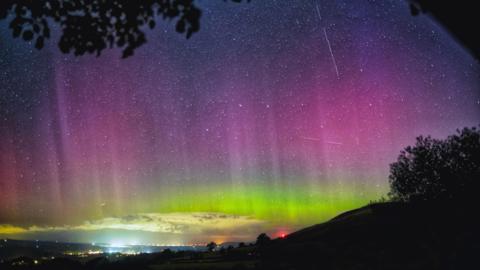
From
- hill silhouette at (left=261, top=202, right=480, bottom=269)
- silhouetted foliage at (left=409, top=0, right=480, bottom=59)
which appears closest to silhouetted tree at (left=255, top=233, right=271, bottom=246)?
hill silhouette at (left=261, top=202, right=480, bottom=269)

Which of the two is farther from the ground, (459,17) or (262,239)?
(459,17)

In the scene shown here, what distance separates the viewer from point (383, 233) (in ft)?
50.0

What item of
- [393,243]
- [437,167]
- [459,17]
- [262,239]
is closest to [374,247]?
[393,243]

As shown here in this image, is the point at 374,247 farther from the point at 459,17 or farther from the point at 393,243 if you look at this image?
the point at 459,17

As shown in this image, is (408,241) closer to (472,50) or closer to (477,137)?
(472,50)

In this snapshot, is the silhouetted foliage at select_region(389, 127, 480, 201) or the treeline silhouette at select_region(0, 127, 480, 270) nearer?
the treeline silhouette at select_region(0, 127, 480, 270)

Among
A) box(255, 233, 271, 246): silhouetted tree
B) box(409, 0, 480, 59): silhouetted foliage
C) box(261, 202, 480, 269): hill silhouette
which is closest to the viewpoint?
box(409, 0, 480, 59): silhouetted foliage

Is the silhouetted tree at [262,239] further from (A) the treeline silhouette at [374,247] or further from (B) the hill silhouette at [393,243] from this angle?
(B) the hill silhouette at [393,243]

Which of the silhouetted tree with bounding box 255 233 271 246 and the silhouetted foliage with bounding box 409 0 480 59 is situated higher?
the silhouetted foliage with bounding box 409 0 480 59

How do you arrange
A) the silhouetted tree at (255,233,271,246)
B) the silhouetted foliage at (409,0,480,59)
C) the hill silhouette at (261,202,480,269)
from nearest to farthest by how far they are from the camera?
the silhouetted foliage at (409,0,480,59) → the hill silhouette at (261,202,480,269) → the silhouetted tree at (255,233,271,246)

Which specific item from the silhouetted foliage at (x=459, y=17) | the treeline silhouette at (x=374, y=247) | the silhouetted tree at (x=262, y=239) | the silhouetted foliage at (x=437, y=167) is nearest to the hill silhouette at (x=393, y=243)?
the treeline silhouette at (x=374, y=247)

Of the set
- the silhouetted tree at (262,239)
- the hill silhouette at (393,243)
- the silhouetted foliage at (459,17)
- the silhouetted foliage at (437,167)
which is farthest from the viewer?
the silhouetted foliage at (437,167)

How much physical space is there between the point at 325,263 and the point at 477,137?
38863 mm

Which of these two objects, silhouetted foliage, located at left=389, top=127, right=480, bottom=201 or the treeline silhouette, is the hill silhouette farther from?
silhouetted foliage, located at left=389, top=127, right=480, bottom=201
